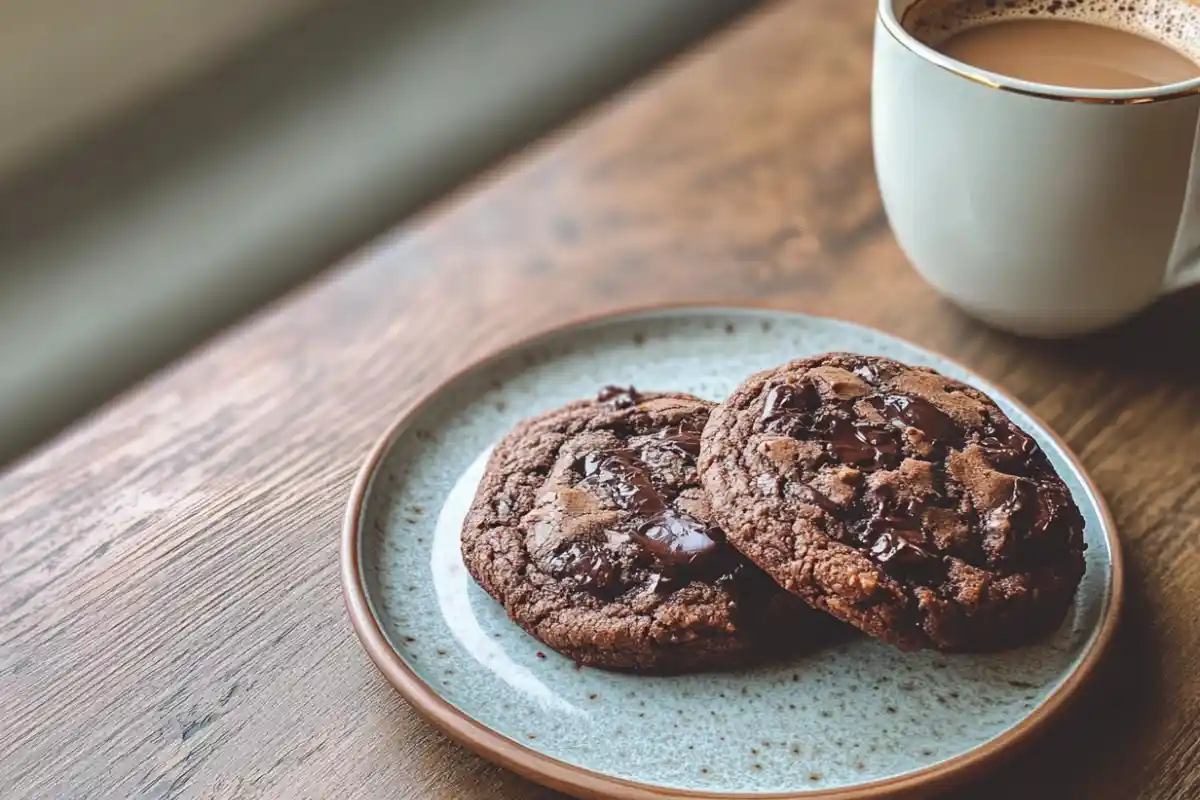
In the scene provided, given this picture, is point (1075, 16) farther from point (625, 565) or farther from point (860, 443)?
point (625, 565)

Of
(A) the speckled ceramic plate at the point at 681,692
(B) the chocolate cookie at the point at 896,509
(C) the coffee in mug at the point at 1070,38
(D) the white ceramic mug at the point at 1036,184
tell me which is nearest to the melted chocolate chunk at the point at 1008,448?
(B) the chocolate cookie at the point at 896,509

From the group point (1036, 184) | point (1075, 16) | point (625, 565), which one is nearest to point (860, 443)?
point (625, 565)

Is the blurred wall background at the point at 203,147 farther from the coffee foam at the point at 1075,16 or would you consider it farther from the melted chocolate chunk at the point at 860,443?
the melted chocolate chunk at the point at 860,443

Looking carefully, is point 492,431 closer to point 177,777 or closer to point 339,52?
point 177,777

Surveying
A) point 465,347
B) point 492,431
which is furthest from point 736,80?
point 492,431

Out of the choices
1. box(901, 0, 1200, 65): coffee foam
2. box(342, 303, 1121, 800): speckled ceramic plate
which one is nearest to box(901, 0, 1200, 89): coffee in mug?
box(901, 0, 1200, 65): coffee foam

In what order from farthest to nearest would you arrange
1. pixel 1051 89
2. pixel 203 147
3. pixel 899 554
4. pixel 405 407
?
pixel 203 147, pixel 405 407, pixel 1051 89, pixel 899 554

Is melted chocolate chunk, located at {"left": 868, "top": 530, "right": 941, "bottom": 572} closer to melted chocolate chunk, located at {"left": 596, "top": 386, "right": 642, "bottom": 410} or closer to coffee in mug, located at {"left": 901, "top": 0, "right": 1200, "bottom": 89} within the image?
melted chocolate chunk, located at {"left": 596, "top": 386, "right": 642, "bottom": 410}
